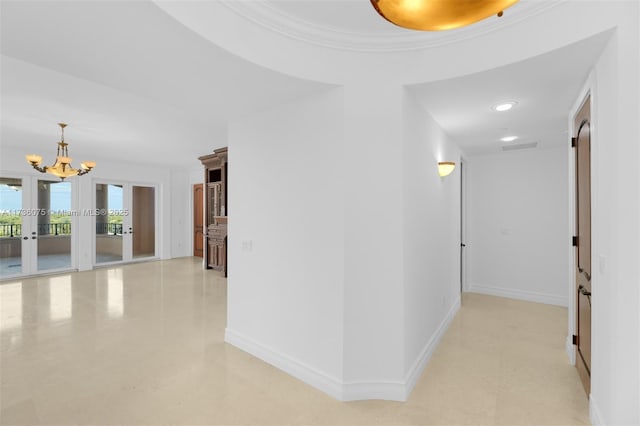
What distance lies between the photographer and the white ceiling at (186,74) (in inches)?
63.7

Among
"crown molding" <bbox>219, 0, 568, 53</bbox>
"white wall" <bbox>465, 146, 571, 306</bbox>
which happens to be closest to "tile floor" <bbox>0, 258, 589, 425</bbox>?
"white wall" <bbox>465, 146, 571, 306</bbox>

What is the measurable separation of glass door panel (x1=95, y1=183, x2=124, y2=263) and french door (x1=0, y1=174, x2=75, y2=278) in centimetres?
61

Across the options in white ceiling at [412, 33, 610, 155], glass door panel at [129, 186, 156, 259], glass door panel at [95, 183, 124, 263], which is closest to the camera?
white ceiling at [412, 33, 610, 155]

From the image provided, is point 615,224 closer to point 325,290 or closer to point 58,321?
point 325,290

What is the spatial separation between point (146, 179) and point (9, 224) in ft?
9.40

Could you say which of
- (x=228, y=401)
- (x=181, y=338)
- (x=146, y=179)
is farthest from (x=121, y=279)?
(x=228, y=401)

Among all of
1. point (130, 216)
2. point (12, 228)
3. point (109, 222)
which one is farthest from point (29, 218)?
point (130, 216)

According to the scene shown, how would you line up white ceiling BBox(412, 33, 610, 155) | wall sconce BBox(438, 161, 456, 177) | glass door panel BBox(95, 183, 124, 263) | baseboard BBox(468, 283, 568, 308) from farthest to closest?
glass door panel BBox(95, 183, 124, 263) → baseboard BBox(468, 283, 568, 308) → wall sconce BBox(438, 161, 456, 177) → white ceiling BBox(412, 33, 610, 155)

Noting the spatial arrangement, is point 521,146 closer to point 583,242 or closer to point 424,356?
point 583,242

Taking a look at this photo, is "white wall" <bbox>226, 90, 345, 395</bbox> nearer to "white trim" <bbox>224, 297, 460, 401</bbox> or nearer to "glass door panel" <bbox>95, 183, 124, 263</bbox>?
"white trim" <bbox>224, 297, 460, 401</bbox>

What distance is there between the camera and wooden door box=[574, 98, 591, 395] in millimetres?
2371

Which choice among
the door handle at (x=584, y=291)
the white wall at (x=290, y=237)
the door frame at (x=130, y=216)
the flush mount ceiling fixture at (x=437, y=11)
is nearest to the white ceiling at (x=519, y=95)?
the white wall at (x=290, y=237)

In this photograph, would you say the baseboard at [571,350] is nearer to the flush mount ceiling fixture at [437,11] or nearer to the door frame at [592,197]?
the door frame at [592,197]

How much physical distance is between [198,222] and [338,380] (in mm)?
7881
